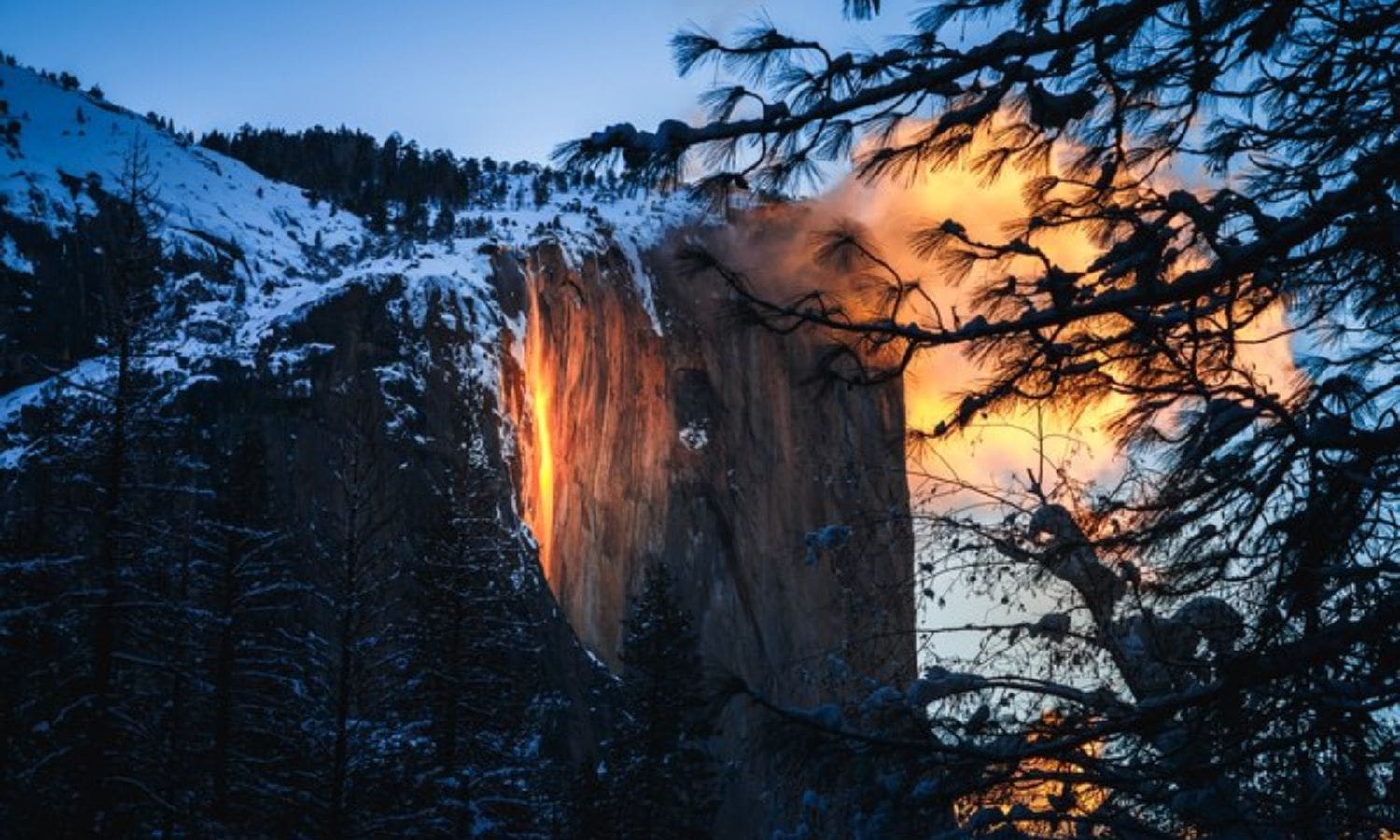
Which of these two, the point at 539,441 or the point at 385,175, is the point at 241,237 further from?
the point at 385,175

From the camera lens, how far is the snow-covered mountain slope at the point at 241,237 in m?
33.7

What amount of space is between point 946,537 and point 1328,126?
3.45 meters

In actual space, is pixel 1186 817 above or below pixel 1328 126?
below

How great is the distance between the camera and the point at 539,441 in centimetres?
4053

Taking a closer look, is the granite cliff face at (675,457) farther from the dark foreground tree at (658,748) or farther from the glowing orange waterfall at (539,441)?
the dark foreground tree at (658,748)

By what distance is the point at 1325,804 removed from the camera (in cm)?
265

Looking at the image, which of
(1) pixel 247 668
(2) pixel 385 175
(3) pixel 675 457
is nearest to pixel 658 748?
(1) pixel 247 668

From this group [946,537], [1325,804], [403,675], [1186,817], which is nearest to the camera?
[1325,804]

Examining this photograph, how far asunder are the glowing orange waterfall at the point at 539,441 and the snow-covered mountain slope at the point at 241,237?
1.84m

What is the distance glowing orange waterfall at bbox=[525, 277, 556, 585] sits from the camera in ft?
128

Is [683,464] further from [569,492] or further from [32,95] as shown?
[32,95]

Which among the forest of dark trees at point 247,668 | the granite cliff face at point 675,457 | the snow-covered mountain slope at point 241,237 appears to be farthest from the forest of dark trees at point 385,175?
the forest of dark trees at point 247,668

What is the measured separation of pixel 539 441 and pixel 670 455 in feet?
35.3

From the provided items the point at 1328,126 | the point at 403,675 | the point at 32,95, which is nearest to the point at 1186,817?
the point at 1328,126
